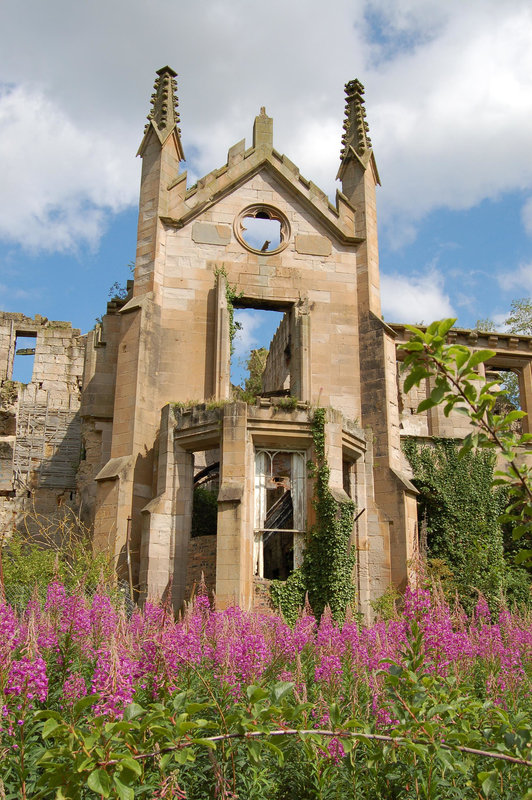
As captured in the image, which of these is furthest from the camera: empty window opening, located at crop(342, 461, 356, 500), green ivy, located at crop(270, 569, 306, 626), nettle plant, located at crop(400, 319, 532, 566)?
empty window opening, located at crop(342, 461, 356, 500)

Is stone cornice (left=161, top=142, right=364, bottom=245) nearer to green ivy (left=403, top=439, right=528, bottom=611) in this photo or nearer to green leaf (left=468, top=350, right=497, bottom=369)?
green ivy (left=403, top=439, right=528, bottom=611)

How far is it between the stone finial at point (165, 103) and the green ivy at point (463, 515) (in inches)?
431

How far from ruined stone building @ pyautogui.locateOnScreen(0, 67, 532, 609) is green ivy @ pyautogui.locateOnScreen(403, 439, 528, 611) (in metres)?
1.01

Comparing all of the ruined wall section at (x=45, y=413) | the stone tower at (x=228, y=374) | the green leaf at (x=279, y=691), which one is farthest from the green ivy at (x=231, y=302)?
the green leaf at (x=279, y=691)

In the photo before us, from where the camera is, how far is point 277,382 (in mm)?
26359

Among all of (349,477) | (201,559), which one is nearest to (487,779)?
(201,559)

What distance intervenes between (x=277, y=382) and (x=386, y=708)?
20997mm

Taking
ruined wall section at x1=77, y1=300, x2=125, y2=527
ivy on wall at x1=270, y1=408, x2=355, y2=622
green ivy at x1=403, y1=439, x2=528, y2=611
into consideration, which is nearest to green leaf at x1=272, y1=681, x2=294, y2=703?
ivy on wall at x1=270, y1=408, x2=355, y2=622

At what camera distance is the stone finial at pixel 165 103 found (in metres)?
22.2

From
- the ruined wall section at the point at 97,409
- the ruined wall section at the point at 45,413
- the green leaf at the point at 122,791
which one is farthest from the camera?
the ruined wall section at the point at 45,413

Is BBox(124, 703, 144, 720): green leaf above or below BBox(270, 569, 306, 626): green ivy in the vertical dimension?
below

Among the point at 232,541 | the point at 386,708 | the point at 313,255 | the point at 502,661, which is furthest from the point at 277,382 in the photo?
the point at 386,708

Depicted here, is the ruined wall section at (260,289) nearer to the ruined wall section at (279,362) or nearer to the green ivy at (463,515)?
the ruined wall section at (279,362)

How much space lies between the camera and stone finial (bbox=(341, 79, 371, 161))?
909 inches
